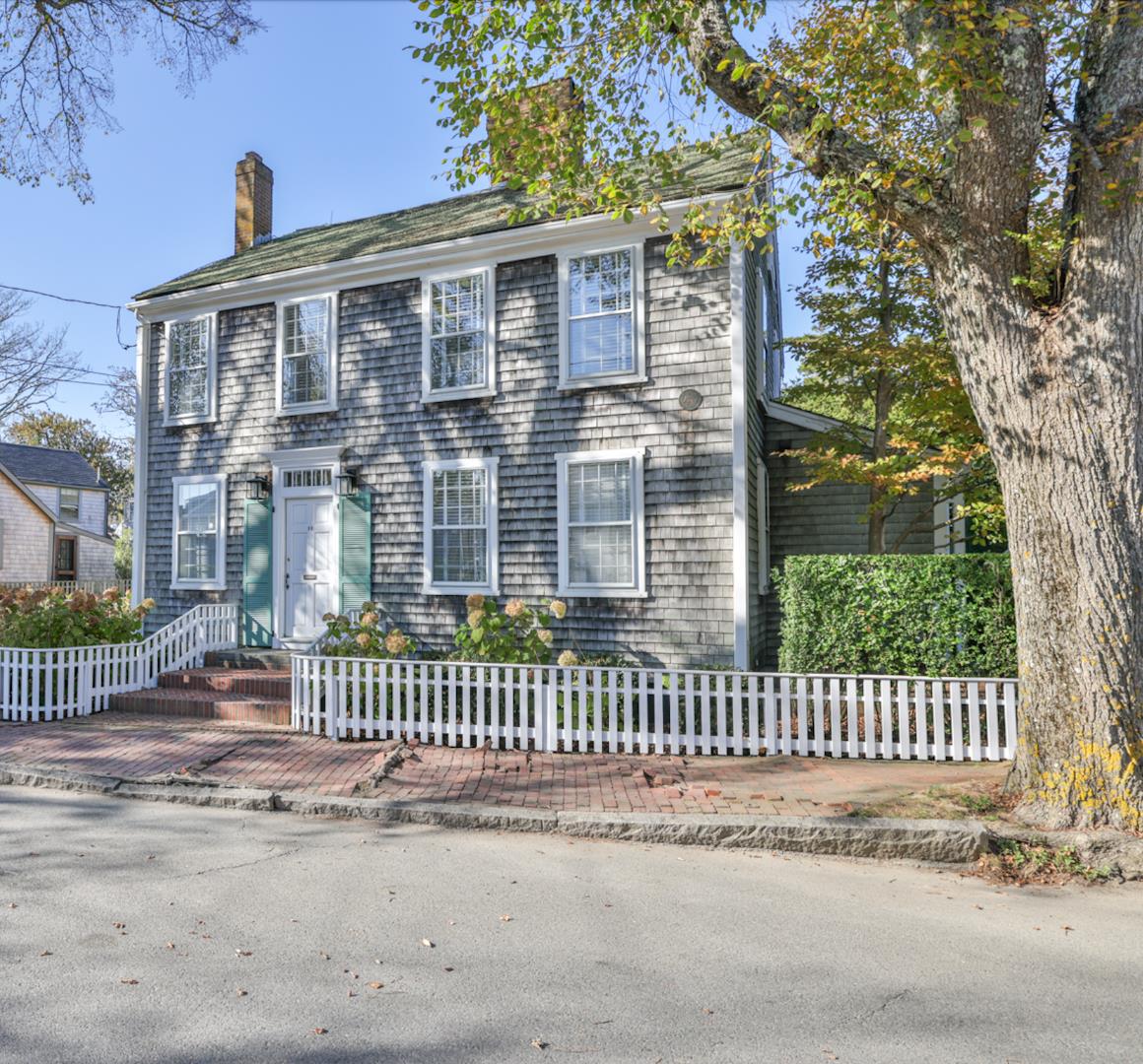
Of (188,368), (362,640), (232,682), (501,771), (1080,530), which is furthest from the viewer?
(188,368)

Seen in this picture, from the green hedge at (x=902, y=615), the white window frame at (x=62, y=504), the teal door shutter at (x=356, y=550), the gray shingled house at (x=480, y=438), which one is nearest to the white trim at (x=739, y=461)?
the gray shingled house at (x=480, y=438)

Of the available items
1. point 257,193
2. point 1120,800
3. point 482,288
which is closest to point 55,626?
point 482,288

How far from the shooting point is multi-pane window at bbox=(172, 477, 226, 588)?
13.3 m

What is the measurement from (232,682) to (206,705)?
75 cm

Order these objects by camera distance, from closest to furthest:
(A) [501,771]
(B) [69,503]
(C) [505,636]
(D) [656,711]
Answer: (A) [501,771] → (D) [656,711] → (C) [505,636] → (B) [69,503]

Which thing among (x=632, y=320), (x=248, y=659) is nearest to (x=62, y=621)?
(x=248, y=659)

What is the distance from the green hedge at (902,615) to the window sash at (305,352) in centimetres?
792

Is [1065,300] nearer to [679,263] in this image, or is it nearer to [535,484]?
[679,263]

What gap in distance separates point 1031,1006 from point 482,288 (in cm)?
1045

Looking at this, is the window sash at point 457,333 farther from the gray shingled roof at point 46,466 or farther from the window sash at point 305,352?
the gray shingled roof at point 46,466

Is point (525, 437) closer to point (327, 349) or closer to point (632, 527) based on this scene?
point (632, 527)

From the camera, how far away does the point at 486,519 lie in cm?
1144

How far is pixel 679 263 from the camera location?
33.9 ft

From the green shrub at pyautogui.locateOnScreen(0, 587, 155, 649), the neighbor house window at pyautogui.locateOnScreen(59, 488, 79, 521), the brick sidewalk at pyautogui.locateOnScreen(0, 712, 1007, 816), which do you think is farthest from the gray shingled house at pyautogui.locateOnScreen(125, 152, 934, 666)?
the neighbor house window at pyautogui.locateOnScreen(59, 488, 79, 521)
